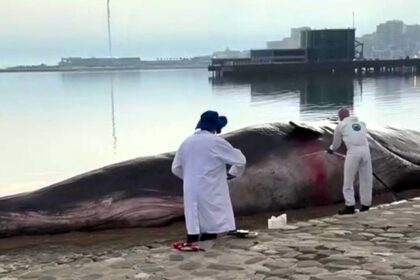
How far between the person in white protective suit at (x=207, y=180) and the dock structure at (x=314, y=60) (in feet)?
361

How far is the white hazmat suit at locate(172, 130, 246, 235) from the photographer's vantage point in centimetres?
909

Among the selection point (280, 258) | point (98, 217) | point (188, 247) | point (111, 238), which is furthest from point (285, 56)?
point (280, 258)

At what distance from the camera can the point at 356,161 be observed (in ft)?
42.4

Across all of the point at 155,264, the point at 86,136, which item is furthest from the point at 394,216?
the point at 86,136

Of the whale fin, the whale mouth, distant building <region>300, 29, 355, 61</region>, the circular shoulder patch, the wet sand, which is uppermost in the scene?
distant building <region>300, 29, 355, 61</region>

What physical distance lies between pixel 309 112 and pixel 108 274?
37.2 meters

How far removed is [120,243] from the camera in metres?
11.5

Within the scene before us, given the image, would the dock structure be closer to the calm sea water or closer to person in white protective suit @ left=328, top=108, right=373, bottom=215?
the calm sea water

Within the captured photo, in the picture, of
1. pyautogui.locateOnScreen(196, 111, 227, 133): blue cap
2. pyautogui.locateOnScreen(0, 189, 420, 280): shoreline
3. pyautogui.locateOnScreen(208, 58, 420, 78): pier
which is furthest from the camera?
pyautogui.locateOnScreen(208, 58, 420, 78): pier

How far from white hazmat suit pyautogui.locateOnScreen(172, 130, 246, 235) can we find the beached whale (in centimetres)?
362

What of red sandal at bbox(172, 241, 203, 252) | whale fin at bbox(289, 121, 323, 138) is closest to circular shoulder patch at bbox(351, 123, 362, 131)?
whale fin at bbox(289, 121, 323, 138)

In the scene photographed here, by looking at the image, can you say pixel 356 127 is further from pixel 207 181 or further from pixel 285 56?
pixel 285 56

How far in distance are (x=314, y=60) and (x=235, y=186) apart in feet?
372

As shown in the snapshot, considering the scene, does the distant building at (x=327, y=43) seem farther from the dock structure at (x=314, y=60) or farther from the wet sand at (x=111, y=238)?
the wet sand at (x=111, y=238)
